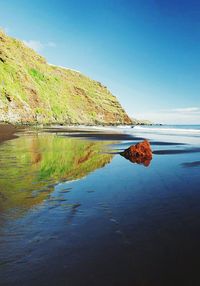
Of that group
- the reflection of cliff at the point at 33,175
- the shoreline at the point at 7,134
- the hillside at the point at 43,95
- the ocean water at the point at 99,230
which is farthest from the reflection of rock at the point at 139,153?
the hillside at the point at 43,95

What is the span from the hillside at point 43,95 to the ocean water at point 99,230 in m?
59.7

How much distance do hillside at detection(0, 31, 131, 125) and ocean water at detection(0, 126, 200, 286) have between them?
59.7m

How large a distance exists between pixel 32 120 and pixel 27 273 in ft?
258

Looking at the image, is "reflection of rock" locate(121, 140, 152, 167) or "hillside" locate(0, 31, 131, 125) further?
"hillside" locate(0, 31, 131, 125)


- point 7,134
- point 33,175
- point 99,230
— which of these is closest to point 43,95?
point 7,134

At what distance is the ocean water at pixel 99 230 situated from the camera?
12.4 ft

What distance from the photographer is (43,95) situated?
3730 inches

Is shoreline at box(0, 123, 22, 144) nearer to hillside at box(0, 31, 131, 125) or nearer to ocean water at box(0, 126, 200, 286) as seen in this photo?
ocean water at box(0, 126, 200, 286)

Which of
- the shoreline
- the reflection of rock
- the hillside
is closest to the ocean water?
the reflection of rock

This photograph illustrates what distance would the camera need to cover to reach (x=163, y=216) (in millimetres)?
6090

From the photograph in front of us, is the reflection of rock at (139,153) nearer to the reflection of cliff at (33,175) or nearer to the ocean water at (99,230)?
the reflection of cliff at (33,175)

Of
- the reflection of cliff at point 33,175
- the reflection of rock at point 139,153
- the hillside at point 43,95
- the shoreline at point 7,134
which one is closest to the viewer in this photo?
the reflection of cliff at point 33,175

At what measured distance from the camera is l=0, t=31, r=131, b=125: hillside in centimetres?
7412

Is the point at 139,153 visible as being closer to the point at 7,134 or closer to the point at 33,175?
the point at 33,175
